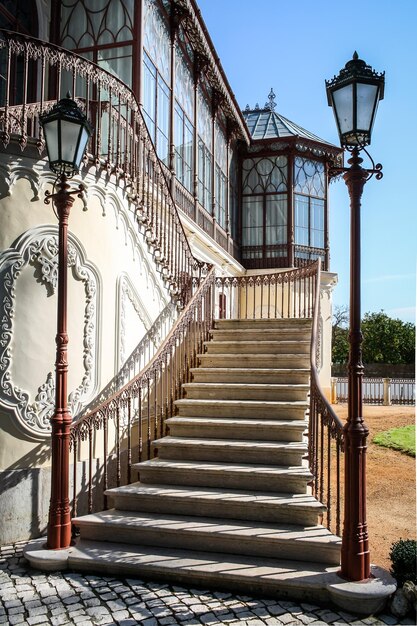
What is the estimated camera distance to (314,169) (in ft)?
62.7

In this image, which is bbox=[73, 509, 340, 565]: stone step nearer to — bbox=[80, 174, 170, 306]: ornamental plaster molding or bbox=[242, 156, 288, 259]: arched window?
bbox=[80, 174, 170, 306]: ornamental plaster molding

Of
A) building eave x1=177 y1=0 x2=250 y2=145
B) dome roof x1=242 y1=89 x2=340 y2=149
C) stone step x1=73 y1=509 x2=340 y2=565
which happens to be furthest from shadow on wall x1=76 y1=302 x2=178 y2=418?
dome roof x1=242 y1=89 x2=340 y2=149

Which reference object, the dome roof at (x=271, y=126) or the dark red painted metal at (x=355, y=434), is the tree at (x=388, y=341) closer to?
the dome roof at (x=271, y=126)

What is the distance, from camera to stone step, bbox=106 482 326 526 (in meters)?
4.60

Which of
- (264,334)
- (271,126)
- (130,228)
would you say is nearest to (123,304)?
(130,228)

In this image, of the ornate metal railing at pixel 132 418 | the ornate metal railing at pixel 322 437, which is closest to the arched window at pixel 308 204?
the ornate metal railing at pixel 132 418

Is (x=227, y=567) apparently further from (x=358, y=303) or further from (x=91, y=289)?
(x=91, y=289)

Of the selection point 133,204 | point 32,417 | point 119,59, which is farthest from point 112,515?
point 119,59

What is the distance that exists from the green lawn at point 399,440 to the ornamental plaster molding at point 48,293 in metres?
8.26

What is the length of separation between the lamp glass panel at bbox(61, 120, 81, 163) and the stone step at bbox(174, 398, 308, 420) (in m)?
3.17

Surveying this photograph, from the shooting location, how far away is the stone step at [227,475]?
5.00 metres

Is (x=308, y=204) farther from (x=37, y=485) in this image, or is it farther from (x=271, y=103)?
(x=37, y=485)

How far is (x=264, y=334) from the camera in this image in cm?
816

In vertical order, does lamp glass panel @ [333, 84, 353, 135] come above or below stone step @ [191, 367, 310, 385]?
above
